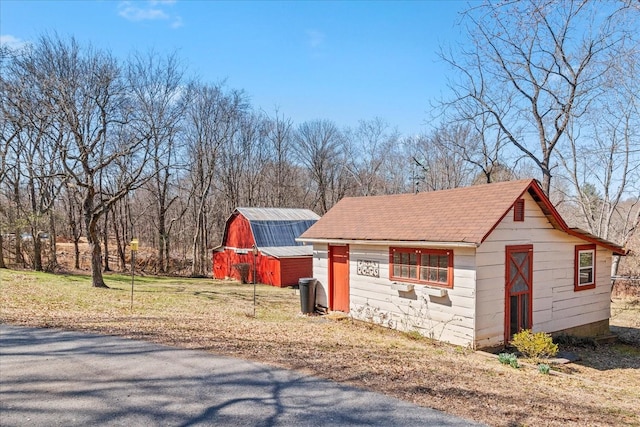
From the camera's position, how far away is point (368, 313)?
12102 mm

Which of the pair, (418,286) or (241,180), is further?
(241,180)

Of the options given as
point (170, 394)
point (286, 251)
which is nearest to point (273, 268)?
point (286, 251)

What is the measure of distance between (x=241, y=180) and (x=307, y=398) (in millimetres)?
35994

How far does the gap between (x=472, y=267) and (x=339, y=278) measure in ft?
15.8

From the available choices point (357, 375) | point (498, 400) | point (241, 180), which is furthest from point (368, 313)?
point (241, 180)

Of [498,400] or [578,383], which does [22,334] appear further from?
[578,383]

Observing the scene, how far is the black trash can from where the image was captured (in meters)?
13.6

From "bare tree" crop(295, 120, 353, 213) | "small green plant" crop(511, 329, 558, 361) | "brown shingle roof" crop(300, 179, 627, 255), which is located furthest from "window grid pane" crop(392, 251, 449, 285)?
"bare tree" crop(295, 120, 353, 213)

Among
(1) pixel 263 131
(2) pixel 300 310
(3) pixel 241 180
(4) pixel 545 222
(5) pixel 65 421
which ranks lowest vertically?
(2) pixel 300 310

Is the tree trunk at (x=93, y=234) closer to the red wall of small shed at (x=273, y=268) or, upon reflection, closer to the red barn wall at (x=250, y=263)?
the red barn wall at (x=250, y=263)

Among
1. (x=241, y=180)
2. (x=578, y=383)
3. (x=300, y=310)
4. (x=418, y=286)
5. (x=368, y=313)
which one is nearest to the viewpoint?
(x=578, y=383)

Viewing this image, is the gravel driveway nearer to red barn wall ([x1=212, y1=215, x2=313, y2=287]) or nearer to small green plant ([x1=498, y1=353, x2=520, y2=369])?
small green plant ([x1=498, y1=353, x2=520, y2=369])

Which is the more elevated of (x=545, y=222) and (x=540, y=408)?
(x=545, y=222)

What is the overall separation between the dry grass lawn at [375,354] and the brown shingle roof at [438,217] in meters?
2.54
